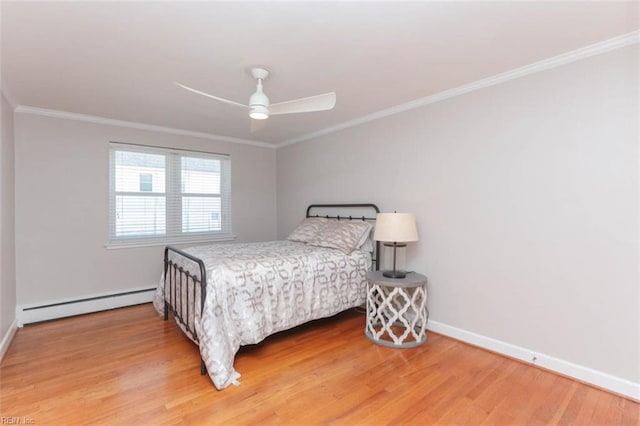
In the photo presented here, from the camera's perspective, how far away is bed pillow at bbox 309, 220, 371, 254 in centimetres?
334

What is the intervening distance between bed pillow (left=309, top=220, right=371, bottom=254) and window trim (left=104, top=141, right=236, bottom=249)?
1693 millimetres

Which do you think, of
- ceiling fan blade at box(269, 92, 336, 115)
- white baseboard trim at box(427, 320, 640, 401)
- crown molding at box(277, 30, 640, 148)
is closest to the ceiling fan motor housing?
ceiling fan blade at box(269, 92, 336, 115)

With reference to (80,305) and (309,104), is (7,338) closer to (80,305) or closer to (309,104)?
(80,305)

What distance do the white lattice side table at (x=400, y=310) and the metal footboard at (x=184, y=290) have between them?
1.49 m

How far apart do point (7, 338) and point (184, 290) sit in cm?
157

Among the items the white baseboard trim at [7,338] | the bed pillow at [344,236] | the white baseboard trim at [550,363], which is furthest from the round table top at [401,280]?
the white baseboard trim at [7,338]

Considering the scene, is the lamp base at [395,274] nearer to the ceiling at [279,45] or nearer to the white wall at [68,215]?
the ceiling at [279,45]

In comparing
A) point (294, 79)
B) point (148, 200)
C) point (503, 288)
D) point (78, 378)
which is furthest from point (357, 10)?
point (148, 200)

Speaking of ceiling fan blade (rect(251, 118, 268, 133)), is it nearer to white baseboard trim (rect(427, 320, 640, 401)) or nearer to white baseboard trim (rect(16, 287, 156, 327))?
white baseboard trim (rect(16, 287, 156, 327))

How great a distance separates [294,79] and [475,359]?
2697 mm

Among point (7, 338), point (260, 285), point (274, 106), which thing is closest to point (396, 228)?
point (260, 285)

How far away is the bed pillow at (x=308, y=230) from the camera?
149 inches

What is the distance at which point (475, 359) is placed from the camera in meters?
2.51

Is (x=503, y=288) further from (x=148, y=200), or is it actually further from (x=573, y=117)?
(x=148, y=200)
